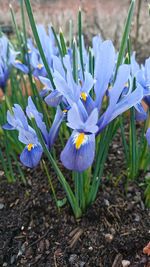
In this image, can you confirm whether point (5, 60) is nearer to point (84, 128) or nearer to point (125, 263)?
point (84, 128)

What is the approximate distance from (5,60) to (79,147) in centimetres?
79

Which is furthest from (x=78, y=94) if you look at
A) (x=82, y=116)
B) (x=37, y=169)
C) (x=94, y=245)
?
(x=37, y=169)

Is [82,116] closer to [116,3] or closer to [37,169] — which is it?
[37,169]

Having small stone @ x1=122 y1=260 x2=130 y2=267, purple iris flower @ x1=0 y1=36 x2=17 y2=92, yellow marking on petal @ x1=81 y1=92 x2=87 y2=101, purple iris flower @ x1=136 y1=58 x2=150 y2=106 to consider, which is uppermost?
purple iris flower @ x1=0 y1=36 x2=17 y2=92

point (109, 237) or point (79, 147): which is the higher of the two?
point (79, 147)

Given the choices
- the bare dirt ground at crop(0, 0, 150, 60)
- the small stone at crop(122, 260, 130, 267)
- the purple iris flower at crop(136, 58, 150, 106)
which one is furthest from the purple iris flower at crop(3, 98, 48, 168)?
the bare dirt ground at crop(0, 0, 150, 60)

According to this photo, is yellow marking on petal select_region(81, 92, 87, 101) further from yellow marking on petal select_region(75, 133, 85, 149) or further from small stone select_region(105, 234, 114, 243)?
small stone select_region(105, 234, 114, 243)

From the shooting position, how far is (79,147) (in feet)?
3.07

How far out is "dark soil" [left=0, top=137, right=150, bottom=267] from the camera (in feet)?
4.10

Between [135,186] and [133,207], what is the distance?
0.11m

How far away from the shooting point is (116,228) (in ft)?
4.36

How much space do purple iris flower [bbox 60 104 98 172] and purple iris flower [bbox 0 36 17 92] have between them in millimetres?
637

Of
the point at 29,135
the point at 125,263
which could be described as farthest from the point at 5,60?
the point at 125,263

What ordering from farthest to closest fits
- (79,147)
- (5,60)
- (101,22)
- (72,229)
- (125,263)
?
(101,22) < (5,60) < (72,229) < (125,263) < (79,147)
